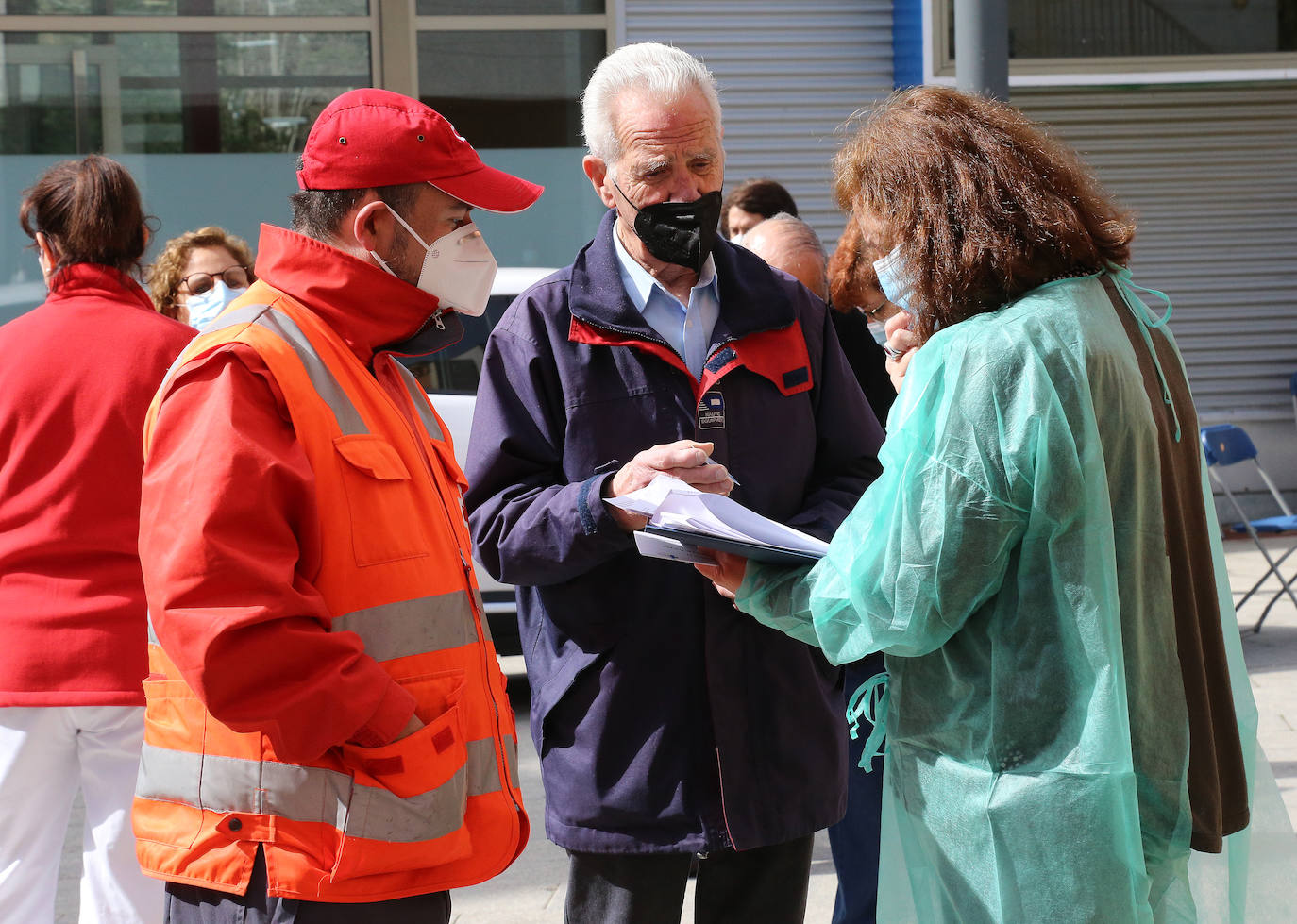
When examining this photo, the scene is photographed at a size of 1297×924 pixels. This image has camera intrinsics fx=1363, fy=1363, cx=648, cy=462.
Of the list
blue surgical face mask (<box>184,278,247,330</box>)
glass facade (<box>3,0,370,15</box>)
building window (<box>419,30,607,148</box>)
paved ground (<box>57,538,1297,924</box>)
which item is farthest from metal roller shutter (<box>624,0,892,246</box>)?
blue surgical face mask (<box>184,278,247,330</box>)

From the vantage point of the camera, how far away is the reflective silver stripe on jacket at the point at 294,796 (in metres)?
1.92

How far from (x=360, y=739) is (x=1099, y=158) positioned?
10.2 metres

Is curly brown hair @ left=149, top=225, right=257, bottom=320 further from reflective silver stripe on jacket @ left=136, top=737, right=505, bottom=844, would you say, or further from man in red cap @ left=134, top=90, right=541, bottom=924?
reflective silver stripe on jacket @ left=136, top=737, right=505, bottom=844

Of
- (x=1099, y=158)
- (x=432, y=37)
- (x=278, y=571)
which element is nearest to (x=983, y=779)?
(x=278, y=571)

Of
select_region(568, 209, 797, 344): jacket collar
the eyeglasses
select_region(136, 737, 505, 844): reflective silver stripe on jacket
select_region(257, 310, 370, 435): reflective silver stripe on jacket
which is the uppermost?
the eyeglasses

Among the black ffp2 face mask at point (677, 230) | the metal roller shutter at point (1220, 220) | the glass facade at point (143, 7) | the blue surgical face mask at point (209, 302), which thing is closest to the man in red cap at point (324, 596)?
the black ffp2 face mask at point (677, 230)

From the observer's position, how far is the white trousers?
316 cm

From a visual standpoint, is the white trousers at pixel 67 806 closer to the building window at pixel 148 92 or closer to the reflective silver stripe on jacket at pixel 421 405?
the reflective silver stripe on jacket at pixel 421 405

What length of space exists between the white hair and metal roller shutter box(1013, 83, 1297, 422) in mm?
8810

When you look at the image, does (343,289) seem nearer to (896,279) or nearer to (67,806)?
(896,279)

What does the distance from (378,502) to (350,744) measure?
35 cm

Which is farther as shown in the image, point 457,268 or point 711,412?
point 711,412

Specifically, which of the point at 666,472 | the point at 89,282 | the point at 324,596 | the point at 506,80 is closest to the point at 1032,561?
the point at 666,472

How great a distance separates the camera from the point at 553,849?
4863mm
